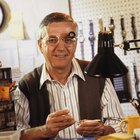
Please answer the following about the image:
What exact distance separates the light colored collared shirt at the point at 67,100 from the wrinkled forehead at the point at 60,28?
21 centimetres

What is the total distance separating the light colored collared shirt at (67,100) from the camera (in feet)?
5.14

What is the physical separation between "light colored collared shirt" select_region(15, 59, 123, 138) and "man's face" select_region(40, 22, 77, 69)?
0.10 m

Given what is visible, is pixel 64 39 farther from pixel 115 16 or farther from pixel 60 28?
pixel 115 16

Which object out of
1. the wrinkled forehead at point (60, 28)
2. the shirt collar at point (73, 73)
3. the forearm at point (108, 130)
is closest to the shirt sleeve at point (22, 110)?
the shirt collar at point (73, 73)

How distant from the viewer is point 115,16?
87.4 inches

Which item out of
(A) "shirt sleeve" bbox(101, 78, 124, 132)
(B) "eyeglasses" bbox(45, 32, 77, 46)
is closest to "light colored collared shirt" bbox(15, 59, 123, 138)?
(A) "shirt sleeve" bbox(101, 78, 124, 132)

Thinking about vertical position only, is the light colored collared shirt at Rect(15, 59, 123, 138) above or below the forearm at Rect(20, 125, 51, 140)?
above

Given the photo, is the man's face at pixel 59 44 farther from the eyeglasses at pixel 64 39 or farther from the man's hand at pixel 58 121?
the man's hand at pixel 58 121

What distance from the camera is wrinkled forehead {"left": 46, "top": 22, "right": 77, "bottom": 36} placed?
1545mm

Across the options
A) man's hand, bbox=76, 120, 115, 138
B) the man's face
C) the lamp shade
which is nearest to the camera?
the lamp shade

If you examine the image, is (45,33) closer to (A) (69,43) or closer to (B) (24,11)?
(A) (69,43)

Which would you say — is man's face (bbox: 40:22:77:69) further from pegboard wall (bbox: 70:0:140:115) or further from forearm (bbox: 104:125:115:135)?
pegboard wall (bbox: 70:0:140:115)

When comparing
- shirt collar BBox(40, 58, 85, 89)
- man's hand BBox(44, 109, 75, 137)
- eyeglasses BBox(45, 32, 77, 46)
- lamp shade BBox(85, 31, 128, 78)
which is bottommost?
man's hand BBox(44, 109, 75, 137)

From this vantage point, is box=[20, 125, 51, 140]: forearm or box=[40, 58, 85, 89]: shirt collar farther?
box=[40, 58, 85, 89]: shirt collar
